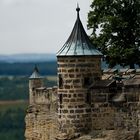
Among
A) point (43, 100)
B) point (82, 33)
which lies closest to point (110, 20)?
point (43, 100)

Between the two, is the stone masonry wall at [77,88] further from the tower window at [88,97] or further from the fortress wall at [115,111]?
the fortress wall at [115,111]

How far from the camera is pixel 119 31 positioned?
3272cm

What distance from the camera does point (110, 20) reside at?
1252 inches

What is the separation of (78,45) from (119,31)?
761 cm

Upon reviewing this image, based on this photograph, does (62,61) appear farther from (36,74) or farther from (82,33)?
(36,74)

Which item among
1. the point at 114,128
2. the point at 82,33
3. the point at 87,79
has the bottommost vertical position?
the point at 114,128

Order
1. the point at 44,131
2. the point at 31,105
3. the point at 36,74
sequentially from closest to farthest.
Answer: the point at 44,131 < the point at 31,105 < the point at 36,74

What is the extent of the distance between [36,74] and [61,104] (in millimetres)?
11525

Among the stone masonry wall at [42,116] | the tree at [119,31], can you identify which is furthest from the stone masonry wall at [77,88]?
the tree at [119,31]

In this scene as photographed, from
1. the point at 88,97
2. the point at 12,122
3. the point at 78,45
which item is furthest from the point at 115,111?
the point at 12,122

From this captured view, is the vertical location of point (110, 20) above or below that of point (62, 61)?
above

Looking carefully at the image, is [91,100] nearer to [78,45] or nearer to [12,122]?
[78,45]

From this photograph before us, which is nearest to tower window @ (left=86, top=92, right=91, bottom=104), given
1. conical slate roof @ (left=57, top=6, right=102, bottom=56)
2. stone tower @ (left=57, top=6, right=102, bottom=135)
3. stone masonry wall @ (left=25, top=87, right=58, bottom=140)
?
stone tower @ (left=57, top=6, right=102, bottom=135)

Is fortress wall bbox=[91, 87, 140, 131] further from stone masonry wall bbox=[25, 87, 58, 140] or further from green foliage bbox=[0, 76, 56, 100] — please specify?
green foliage bbox=[0, 76, 56, 100]
